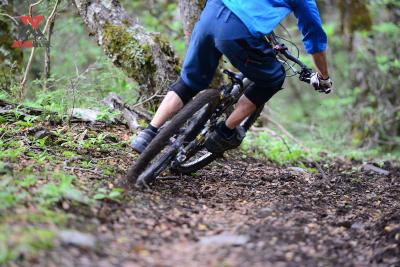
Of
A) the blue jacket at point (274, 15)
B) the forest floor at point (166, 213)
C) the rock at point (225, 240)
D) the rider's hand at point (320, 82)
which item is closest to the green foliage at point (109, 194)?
the forest floor at point (166, 213)

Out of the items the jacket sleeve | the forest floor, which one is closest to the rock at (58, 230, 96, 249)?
the forest floor

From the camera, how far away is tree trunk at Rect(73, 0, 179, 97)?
623 centimetres

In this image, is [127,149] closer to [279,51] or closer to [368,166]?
[279,51]

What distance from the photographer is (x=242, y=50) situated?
13.2 ft

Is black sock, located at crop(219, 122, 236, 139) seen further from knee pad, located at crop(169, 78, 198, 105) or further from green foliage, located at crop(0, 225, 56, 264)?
green foliage, located at crop(0, 225, 56, 264)

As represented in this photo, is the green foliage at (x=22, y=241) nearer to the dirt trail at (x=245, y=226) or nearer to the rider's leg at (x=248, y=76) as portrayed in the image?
the dirt trail at (x=245, y=226)

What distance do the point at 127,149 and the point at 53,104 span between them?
1073 mm

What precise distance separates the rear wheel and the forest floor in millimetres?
172

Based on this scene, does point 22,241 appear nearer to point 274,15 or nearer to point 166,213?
point 166,213

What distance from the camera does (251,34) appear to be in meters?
3.97

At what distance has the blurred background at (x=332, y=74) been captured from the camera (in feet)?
23.9

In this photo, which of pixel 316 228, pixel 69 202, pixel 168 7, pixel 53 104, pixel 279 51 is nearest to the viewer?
pixel 69 202

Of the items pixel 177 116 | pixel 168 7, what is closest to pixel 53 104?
pixel 177 116

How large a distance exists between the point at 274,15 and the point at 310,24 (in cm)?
34
